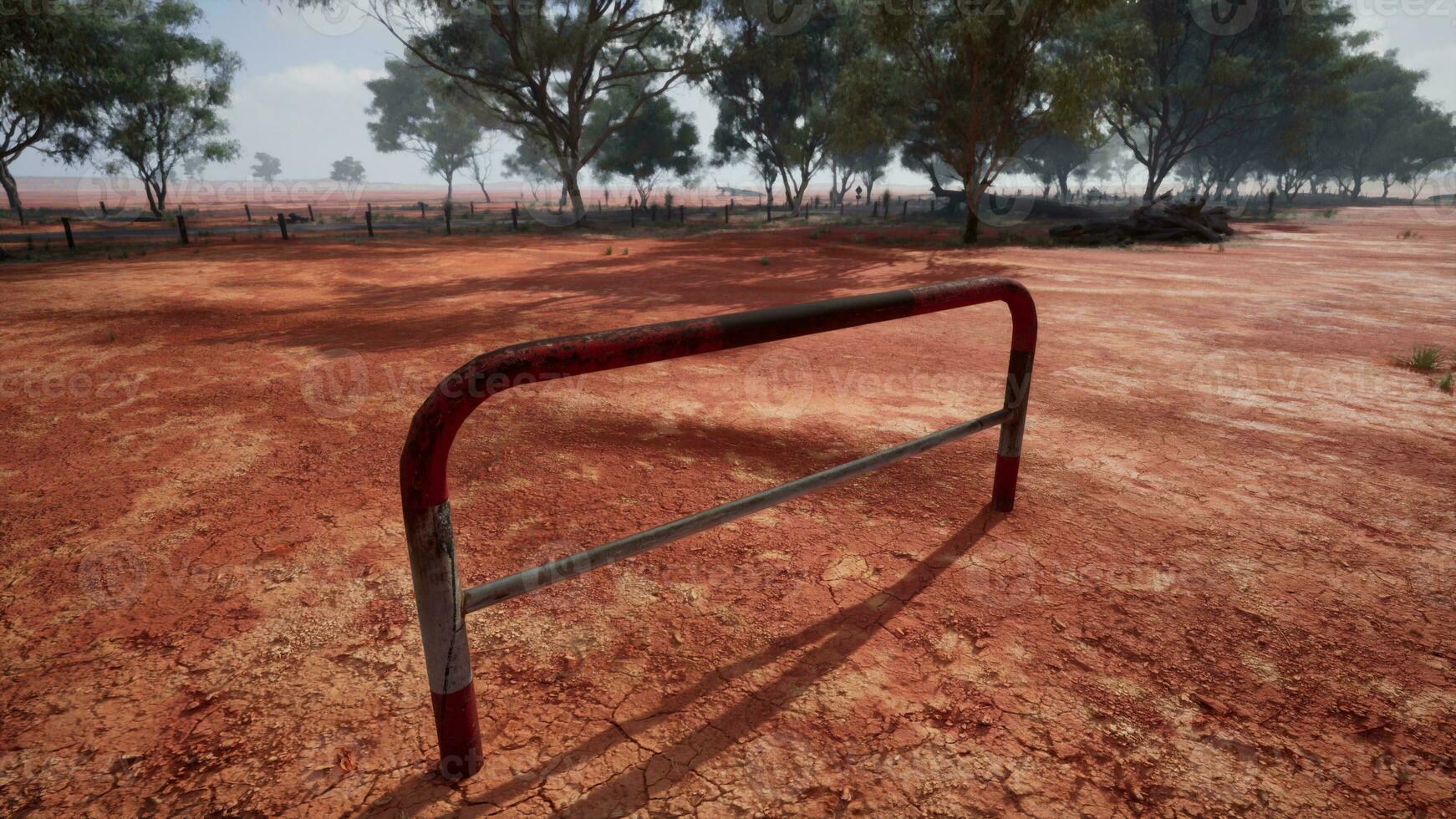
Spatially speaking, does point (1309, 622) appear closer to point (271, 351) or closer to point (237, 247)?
point (271, 351)

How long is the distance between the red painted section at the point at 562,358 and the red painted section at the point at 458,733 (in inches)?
20.1

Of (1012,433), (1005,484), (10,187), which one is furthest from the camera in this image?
(10,187)

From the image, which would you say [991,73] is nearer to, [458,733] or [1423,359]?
[1423,359]

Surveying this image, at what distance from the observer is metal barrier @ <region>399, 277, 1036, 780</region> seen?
1315 millimetres

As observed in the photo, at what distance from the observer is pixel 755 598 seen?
242cm

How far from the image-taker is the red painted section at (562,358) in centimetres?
131

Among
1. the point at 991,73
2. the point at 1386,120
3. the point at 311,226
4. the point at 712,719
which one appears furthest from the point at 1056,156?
the point at 712,719

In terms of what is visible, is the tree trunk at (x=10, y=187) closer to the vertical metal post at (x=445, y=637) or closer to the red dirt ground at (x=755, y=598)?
the red dirt ground at (x=755, y=598)

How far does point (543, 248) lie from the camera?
2008 cm

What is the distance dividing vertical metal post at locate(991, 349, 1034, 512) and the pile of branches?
20.1 meters

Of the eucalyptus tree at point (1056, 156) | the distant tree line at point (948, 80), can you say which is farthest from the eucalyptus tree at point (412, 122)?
the eucalyptus tree at point (1056, 156)

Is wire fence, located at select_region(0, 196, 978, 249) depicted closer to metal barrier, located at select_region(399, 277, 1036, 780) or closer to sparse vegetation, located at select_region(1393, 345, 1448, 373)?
metal barrier, located at select_region(399, 277, 1036, 780)

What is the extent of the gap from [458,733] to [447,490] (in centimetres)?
61

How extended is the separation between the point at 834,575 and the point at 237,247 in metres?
22.1
